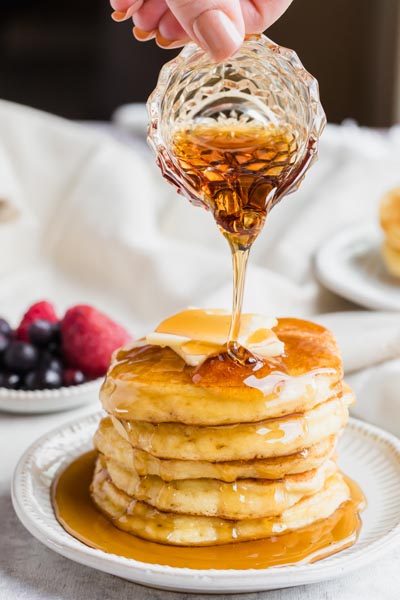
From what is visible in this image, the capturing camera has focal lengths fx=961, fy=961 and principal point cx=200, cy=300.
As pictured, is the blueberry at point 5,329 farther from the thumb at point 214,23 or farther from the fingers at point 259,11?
the thumb at point 214,23

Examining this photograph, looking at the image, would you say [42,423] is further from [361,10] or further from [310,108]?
[361,10]

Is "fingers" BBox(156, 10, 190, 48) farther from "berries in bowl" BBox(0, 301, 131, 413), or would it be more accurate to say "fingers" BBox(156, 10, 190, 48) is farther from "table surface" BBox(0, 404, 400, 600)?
"table surface" BBox(0, 404, 400, 600)

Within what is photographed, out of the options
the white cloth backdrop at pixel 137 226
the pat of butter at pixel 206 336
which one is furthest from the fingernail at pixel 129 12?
the white cloth backdrop at pixel 137 226

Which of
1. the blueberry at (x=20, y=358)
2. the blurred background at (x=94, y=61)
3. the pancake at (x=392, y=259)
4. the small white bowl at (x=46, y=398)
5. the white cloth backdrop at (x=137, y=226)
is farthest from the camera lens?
the blurred background at (x=94, y=61)

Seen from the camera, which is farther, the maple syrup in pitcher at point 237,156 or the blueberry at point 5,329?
the blueberry at point 5,329

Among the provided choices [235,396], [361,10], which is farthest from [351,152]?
[361,10]
